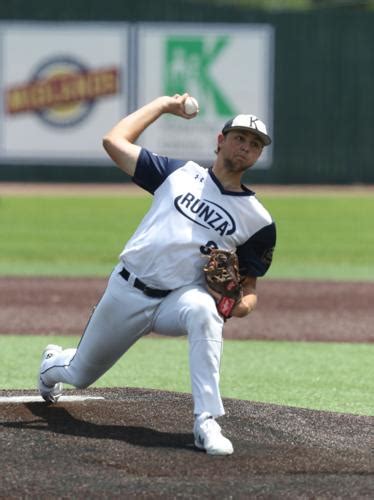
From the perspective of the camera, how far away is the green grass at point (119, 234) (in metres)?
15.0

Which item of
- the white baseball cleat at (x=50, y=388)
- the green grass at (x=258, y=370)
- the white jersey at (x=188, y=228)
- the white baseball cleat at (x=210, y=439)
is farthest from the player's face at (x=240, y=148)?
the green grass at (x=258, y=370)

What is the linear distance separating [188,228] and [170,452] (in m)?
Answer: 1.04

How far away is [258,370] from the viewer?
336 inches

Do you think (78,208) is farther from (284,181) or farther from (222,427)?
(222,427)

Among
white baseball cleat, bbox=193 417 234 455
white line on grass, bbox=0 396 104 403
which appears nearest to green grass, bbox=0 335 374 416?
white line on grass, bbox=0 396 104 403

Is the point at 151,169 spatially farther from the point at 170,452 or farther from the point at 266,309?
the point at 266,309

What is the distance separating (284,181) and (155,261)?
2158 cm

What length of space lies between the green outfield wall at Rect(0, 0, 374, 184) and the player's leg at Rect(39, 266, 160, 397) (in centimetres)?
2074

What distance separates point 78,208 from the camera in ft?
72.0

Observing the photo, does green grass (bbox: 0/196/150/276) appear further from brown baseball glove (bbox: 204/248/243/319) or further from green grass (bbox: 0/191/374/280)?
brown baseball glove (bbox: 204/248/243/319)

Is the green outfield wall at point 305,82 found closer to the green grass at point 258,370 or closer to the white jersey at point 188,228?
the green grass at point 258,370

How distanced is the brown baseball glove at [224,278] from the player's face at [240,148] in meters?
0.42

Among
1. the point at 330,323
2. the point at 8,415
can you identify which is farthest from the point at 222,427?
the point at 330,323

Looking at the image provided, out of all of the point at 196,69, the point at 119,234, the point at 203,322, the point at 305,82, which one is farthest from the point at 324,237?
the point at 203,322
